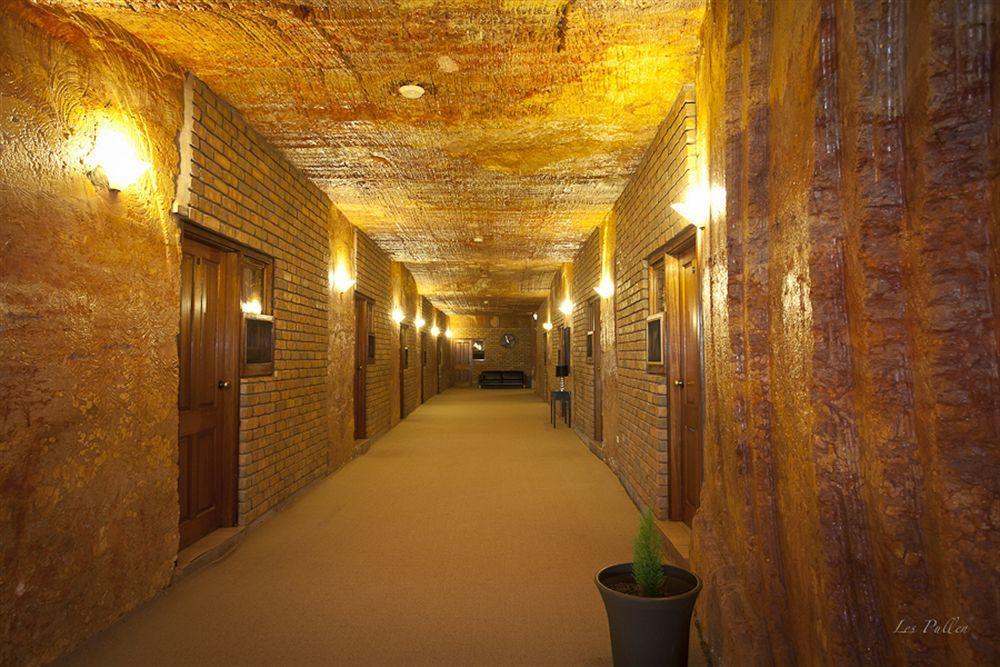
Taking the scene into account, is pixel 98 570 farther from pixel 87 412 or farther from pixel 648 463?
pixel 648 463

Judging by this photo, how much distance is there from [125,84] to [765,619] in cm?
358

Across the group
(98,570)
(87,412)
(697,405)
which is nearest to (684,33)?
(697,405)

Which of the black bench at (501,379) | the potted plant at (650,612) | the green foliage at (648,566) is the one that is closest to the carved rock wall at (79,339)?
the potted plant at (650,612)

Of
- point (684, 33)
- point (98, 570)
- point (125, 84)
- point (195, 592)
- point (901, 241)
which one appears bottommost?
point (195, 592)

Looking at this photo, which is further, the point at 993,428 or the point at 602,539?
the point at 602,539

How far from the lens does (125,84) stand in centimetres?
277

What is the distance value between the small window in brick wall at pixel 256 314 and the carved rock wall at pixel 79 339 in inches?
36.4

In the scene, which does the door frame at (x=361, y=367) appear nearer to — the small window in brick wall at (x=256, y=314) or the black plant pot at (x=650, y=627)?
the small window in brick wall at (x=256, y=314)

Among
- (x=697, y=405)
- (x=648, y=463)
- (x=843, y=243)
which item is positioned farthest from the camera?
(x=648, y=463)

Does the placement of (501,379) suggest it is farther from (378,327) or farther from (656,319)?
(656,319)

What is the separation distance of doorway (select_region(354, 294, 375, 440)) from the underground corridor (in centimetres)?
164

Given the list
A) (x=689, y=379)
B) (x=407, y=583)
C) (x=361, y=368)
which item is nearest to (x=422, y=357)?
(x=361, y=368)

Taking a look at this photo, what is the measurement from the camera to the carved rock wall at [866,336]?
1195mm

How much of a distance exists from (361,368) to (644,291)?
14.0 ft
